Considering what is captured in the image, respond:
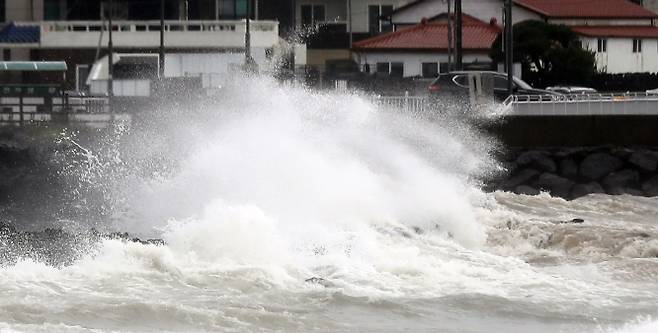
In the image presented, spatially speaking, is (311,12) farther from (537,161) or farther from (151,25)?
(537,161)

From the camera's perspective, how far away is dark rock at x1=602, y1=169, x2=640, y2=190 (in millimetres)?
36062

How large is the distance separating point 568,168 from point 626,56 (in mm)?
28235

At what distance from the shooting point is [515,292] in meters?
21.1

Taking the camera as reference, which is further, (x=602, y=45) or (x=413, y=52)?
(x=602, y=45)

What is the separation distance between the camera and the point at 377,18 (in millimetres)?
75375

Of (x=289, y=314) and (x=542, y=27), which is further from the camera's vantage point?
(x=542, y=27)

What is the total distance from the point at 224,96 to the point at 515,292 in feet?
56.5

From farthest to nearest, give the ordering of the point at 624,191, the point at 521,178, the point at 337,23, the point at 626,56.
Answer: the point at 337,23 < the point at 626,56 < the point at 521,178 < the point at 624,191

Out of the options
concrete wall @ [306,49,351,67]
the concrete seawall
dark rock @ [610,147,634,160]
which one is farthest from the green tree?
dark rock @ [610,147,634,160]

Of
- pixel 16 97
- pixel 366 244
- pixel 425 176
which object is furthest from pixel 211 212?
pixel 16 97

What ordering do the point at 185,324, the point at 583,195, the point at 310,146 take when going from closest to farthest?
the point at 185,324 < the point at 310,146 < the point at 583,195

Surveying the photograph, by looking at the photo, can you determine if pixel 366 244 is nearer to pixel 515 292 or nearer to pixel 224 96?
pixel 515 292

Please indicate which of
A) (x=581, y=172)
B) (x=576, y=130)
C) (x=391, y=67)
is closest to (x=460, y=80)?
(x=576, y=130)

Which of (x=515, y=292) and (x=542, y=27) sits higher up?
(x=542, y=27)
